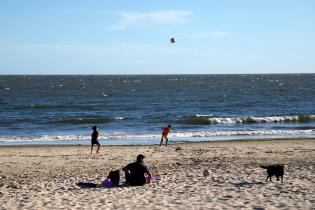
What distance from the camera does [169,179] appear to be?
12906 millimetres

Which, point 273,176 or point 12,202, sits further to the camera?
point 273,176

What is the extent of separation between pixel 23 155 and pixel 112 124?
16.4m

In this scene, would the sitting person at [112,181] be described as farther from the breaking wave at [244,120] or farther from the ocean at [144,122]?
the breaking wave at [244,120]

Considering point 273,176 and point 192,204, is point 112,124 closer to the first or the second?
point 273,176

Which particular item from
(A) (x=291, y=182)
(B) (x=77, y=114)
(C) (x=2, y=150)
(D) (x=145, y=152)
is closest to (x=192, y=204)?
(A) (x=291, y=182)

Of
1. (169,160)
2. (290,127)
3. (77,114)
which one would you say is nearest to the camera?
(169,160)

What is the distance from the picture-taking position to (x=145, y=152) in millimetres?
19531

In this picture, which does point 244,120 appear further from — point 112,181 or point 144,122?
point 112,181

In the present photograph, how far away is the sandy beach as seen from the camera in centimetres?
1016

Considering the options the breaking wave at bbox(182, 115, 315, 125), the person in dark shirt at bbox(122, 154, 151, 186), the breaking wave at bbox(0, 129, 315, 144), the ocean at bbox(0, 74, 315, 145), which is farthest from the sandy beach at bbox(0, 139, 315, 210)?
the breaking wave at bbox(182, 115, 315, 125)

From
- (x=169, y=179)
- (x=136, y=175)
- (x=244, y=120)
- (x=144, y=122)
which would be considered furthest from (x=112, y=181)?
(x=244, y=120)

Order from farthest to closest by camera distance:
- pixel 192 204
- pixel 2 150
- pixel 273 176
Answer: pixel 2 150, pixel 273 176, pixel 192 204

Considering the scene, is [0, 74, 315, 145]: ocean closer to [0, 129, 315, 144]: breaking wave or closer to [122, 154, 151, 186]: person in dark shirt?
[0, 129, 315, 144]: breaking wave

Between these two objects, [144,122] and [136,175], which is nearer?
[136,175]
